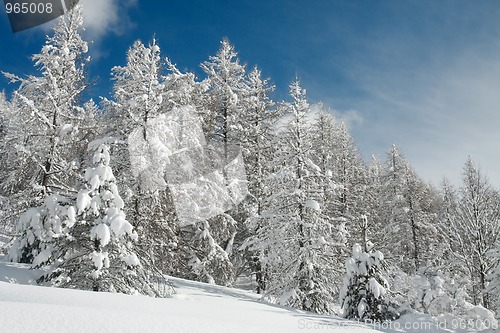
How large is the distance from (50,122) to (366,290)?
12462mm

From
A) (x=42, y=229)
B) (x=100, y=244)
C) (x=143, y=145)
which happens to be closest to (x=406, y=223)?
(x=143, y=145)

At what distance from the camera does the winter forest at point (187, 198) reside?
9.34 metres

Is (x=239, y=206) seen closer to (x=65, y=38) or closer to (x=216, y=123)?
(x=216, y=123)

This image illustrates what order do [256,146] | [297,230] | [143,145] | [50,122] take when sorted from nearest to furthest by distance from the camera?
[50,122]
[143,145]
[297,230]
[256,146]

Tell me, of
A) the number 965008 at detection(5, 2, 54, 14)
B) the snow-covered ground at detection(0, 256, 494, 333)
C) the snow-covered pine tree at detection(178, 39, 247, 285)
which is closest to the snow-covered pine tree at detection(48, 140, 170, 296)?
the snow-covered ground at detection(0, 256, 494, 333)

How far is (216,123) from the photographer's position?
2031 centimetres

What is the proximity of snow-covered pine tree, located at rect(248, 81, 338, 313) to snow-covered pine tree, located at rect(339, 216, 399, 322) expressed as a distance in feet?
6.78

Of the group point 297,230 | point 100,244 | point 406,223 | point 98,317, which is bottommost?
point 98,317

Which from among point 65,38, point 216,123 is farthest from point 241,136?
point 65,38

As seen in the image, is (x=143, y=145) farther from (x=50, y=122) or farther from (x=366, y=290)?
(x=366, y=290)

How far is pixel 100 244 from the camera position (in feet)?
29.0

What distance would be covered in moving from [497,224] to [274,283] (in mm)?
10299

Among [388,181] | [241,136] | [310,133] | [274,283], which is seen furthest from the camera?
[388,181]

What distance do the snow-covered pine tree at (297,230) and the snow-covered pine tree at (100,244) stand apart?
6617mm
